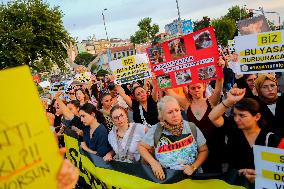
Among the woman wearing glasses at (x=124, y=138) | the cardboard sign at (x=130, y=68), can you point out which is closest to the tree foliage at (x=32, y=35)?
the cardboard sign at (x=130, y=68)

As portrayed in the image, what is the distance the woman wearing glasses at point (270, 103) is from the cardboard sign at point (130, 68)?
8.69 feet

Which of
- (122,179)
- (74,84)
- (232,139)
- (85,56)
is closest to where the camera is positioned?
(232,139)

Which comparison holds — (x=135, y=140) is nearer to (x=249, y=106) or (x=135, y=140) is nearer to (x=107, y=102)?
(x=249, y=106)

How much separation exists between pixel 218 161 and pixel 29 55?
37316 mm

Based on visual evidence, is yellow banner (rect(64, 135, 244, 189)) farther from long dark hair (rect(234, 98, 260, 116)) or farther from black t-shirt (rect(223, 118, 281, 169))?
long dark hair (rect(234, 98, 260, 116))

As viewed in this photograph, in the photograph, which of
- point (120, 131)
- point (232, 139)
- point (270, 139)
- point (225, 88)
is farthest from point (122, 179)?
point (225, 88)

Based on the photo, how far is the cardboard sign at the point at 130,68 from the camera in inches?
259

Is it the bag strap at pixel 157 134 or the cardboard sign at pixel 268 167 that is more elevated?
the bag strap at pixel 157 134

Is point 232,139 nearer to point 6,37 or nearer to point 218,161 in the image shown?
point 218,161

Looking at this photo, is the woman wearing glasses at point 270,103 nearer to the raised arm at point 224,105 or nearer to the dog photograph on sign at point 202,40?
the raised arm at point 224,105

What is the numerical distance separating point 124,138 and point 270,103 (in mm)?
1808

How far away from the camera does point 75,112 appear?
6.49 m

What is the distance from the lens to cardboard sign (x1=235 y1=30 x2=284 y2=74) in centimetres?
408

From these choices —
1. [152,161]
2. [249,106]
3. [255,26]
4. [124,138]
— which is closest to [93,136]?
[124,138]
